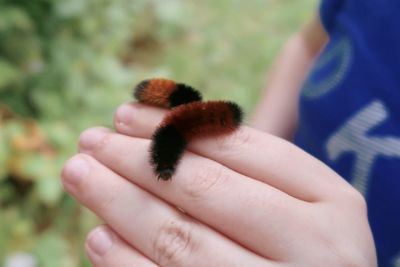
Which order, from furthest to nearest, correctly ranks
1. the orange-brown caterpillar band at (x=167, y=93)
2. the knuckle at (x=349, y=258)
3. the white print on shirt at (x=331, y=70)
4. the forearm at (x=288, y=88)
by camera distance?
the forearm at (x=288, y=88) < the white print on shirt at (x=331, y=70) < the orange-brown caterpillar band at (x=167, y=93) < the knuckle at (x=349, y=258)

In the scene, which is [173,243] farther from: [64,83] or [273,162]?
[64,83]

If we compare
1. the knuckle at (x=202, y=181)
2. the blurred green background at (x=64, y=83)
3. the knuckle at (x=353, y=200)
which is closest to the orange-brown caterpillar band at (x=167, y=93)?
the knuckle at (x=202, y=181)

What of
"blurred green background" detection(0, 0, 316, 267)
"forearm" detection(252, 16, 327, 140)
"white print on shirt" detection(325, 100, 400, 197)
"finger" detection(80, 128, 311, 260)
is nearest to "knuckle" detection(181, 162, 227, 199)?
"finger" detection(80, 128, 311, 260)

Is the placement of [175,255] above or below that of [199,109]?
below

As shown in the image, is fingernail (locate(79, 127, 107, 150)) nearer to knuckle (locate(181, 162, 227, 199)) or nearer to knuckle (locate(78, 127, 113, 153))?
knuckle (locate(78, 127, 113, 153))

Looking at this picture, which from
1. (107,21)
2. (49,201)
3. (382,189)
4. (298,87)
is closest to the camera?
(382,189)

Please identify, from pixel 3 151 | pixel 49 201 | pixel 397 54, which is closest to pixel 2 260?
pixel 49 201

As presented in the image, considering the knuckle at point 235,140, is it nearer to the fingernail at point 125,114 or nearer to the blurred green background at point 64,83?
the fingernail at point 125,114

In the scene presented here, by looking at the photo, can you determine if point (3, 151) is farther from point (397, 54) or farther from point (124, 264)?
point (397, 54)
